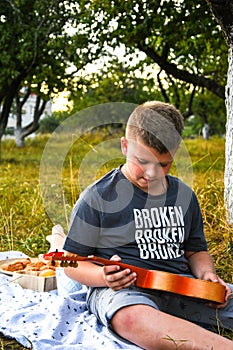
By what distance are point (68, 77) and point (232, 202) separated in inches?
287

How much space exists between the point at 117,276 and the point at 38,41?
769cm

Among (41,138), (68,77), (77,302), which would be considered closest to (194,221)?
(77,302)

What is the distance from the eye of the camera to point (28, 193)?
5.96 m

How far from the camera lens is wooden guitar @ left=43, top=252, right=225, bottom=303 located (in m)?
2.54

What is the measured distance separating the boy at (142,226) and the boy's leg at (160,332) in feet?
0.29

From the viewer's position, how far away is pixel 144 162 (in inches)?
106

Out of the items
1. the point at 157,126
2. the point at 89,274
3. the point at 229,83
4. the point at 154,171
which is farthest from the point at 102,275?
the point at 229,83

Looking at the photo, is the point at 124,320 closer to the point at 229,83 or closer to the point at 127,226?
the point at 127,226

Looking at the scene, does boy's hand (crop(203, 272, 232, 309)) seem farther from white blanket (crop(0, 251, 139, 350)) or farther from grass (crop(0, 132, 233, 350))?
Answer: white blanket (crop(0, 251, 139, 350))

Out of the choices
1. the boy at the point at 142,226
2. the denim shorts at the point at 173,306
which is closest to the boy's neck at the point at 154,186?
the boy at the point at 142,226

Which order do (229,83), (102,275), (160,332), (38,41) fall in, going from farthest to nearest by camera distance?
1. (38,41)
2. (229,83)
3. (102,275)
4. (160,332)

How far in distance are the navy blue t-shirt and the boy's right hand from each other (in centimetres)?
21

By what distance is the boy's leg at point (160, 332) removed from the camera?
7.70 ft

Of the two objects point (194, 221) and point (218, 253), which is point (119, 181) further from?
point (218, 253)
